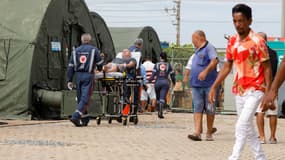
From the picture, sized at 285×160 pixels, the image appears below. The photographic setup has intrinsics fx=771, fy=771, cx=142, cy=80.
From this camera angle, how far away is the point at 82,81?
616 inches

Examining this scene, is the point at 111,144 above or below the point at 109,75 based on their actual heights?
below

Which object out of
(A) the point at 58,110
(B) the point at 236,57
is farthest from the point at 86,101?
(B) the point at 236,57

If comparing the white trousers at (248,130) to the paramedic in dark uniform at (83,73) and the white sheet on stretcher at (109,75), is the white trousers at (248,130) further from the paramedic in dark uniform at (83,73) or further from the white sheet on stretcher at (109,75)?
the white sheet on stretcher at (109,75)

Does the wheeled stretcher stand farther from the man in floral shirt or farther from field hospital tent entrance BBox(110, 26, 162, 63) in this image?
field hospital tent entrance BBox(110, 26, 162, 63)

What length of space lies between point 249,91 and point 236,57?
494 mm

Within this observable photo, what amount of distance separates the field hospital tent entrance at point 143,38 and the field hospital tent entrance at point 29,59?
12441mm

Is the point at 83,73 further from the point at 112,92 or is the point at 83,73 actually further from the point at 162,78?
the point at 162,78

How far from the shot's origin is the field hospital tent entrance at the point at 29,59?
18797 millimetres

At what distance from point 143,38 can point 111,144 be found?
2206cm

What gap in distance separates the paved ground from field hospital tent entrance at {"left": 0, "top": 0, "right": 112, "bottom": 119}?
292cm

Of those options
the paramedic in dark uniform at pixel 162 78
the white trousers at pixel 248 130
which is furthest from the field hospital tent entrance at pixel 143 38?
the white trousers at pixel 248 130

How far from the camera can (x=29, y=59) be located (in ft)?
61.7

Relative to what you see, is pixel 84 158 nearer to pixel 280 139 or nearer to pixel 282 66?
pixel 282 66

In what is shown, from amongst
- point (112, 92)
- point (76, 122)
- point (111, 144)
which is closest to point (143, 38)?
point (112, 92)
